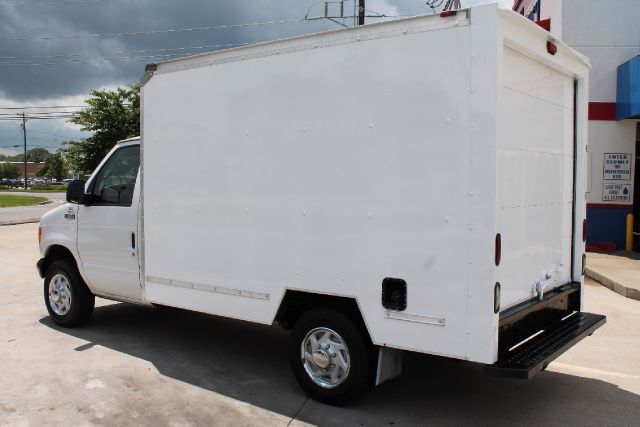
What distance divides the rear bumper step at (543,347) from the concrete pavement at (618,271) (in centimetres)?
469

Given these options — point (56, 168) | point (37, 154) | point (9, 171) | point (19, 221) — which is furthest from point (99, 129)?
point (37, 154)

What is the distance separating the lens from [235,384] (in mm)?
5102

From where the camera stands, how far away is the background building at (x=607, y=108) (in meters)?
14.1

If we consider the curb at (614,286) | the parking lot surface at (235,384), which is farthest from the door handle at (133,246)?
the curb at (614,286)

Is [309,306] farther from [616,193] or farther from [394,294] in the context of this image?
[616,193]

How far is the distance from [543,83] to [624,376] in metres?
2.77

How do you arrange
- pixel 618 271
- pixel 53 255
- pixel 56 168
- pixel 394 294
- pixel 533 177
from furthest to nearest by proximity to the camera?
pixel 56 168
pixel 618 271
pixel 53 255
pixel 533 177
pixel 394 294

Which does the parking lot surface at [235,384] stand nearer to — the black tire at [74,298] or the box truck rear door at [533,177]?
the black tire at [74,298]

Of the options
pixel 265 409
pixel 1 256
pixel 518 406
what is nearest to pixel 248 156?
pixel 265 409

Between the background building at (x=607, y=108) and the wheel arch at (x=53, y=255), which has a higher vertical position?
the background building at (x=607, y=108)

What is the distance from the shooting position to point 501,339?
413 centimetres

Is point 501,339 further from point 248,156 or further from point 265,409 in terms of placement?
point 248,156

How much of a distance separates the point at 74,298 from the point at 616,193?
1249 centimetres

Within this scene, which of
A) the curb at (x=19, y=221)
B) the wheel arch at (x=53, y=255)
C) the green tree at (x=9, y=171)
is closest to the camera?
the wheel arch at (x=53, y=255)
